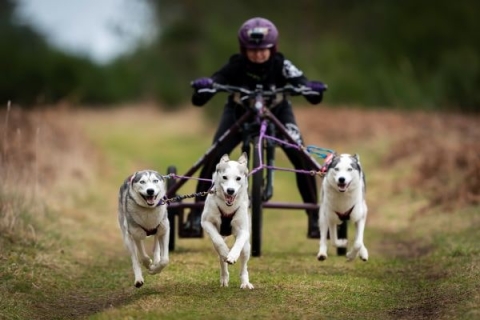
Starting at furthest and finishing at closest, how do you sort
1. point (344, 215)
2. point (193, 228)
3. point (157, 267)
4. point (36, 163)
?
point (36, 163)
point (193, 228)
point (344, 215)
point (157, 267)

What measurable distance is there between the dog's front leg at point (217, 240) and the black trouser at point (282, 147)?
1.86 m

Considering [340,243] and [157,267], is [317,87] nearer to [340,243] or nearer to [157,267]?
[340,243]

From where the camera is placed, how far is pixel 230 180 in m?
7.30

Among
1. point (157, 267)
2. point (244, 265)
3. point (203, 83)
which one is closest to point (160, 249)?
point (157, 267)

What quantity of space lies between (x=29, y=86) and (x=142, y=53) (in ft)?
43.8

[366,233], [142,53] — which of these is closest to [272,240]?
[366,233]

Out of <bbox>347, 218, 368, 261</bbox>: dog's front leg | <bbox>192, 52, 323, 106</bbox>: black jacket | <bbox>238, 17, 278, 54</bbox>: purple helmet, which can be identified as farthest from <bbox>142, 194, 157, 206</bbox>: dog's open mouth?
<bbox>238, 17, 278, 54</bbox>: purple helmet

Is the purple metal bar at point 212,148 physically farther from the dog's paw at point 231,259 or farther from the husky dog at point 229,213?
the dog's paw at point 231,259

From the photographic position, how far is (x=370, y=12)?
117 ft

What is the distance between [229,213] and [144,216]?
0.70 metres

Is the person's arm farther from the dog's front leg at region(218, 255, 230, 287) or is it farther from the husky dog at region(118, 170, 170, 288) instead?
the dog's front leg at region(218, 255, 230, 287)

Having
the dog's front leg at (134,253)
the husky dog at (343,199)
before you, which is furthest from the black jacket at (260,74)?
the dog's front leg at (134,253)

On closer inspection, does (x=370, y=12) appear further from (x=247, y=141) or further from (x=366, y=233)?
(x=247, y=141)

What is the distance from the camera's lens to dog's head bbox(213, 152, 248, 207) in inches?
285
